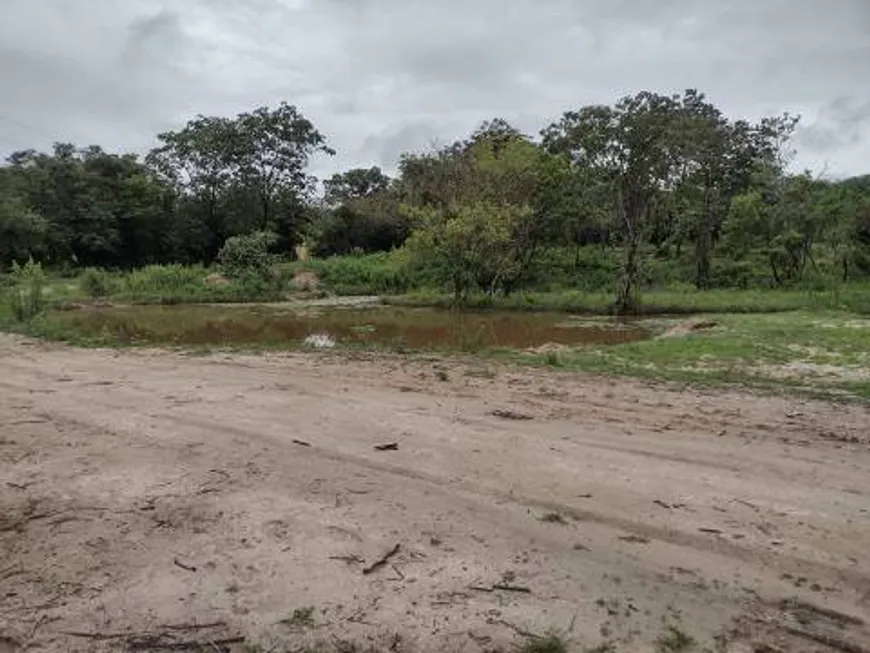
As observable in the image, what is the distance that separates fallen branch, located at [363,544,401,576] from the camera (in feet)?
15.5

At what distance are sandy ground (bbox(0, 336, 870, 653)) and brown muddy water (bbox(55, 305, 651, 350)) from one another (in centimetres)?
808

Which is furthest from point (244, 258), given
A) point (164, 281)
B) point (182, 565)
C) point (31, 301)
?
point (182, 565)

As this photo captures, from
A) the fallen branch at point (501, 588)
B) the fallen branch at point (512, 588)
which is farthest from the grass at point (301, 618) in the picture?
the fallen branch at point (512, 588)

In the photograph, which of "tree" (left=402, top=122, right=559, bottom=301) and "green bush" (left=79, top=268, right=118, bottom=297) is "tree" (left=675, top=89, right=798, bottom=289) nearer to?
"tree" (left=402, top=122, right=559, bottom=301)

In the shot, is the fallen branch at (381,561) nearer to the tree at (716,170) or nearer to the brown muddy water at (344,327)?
the brown muddy water at (344,327)

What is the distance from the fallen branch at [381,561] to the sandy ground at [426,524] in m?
0.06

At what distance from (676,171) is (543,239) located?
10588 mm

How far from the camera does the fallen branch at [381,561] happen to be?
187 inches

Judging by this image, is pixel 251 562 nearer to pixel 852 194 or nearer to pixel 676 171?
pixel 676 171

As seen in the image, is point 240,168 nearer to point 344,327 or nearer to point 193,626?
point 344,327

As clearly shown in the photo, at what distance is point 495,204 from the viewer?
33875 mm

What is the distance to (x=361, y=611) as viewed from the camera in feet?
14.1

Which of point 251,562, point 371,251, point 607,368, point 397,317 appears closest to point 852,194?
point 397,317

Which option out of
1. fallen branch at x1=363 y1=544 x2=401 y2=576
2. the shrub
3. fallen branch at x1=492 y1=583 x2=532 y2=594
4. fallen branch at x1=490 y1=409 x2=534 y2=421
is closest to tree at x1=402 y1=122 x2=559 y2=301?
the shrub
